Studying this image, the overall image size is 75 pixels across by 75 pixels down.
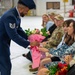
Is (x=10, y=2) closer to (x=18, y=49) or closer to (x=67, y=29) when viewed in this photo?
(x=18, y=49)

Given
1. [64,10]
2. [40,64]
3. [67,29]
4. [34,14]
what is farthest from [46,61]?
[34,14]

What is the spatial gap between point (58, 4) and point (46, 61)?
16.1 m

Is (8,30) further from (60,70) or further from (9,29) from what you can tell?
(60,70)

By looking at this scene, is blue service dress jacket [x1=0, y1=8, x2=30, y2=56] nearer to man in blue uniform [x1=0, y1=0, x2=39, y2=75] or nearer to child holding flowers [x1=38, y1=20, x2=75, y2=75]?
man in blue uniform [x1=0, y1=0, x2=39, y2=75]

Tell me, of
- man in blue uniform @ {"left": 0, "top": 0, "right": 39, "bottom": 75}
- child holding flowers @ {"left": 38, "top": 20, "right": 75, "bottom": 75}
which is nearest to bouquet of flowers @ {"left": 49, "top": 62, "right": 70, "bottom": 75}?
child holding flowers @ {"left": 38, "top": 20, "right": 75, "bottom": 75}

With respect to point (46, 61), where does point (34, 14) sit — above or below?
below

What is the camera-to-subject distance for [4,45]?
2943mm

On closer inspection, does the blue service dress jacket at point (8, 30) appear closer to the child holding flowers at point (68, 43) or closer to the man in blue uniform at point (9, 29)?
the man in blue uniform at point (9, 29)

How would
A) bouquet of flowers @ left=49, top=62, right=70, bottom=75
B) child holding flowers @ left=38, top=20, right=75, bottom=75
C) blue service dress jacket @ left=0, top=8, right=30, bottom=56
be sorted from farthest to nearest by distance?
1. child holding flowers @ left=38, top=20, right=75, bottom=75
2. blue service dress jacket @ left=0, top=8, right=30, bottom=56
3. bouquet of flowers @ left=49, top=62, right=70, bottom=75

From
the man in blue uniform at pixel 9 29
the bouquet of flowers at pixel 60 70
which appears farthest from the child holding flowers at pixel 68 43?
the man in blue uniform at pixel 9 29

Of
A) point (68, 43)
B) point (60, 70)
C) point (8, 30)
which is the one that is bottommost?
point (60, 70)

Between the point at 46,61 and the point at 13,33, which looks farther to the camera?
the point at 46,61

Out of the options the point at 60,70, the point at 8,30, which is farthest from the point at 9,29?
the point at 60,70

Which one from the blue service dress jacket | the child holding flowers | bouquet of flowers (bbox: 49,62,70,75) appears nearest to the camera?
bouquet of flowers (bbox: 49,62,70,75)
